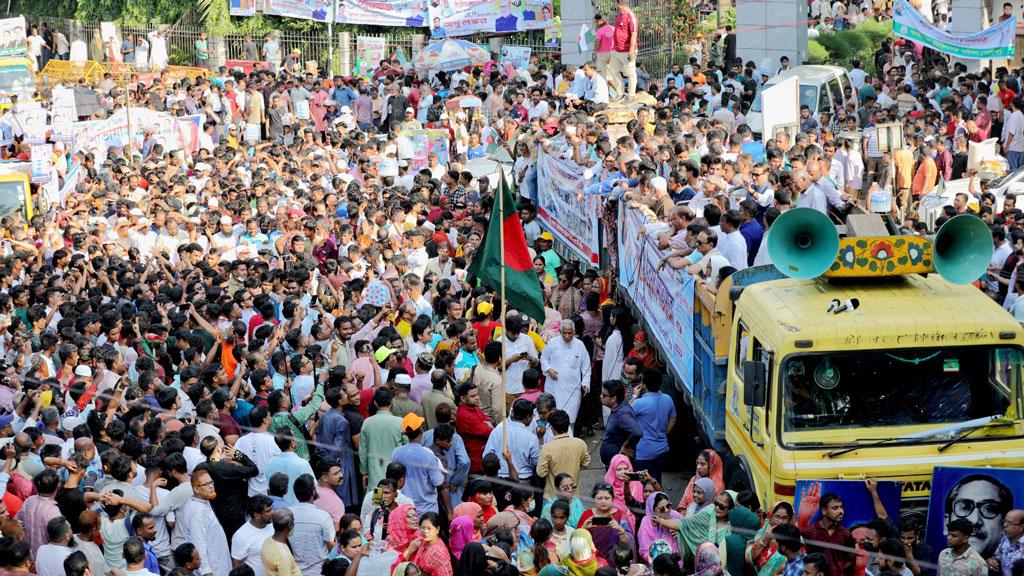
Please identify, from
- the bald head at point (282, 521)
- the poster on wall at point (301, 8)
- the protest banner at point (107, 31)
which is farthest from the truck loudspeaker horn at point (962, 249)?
the protest banner at point (107, 31)

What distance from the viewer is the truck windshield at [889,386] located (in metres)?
9.36

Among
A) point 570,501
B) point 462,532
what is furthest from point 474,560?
point 570,501

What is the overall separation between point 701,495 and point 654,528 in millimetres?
393

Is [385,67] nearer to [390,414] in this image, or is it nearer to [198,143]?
[198,143]

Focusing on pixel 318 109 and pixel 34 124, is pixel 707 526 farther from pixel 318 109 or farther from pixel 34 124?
pixel 318 109

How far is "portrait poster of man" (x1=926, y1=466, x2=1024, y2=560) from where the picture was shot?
8.74m

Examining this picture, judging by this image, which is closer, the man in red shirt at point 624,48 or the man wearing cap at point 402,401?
the man wearing cap at point 402,401

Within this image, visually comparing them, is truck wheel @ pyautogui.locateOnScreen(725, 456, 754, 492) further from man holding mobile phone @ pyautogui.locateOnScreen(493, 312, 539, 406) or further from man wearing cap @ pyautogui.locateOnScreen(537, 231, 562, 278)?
man wearing cap @ pyautogui.locateOnScreen(537, 231, 562, 278)

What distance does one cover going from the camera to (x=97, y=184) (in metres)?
22.6

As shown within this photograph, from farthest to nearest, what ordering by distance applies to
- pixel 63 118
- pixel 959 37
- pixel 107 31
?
pixel 107 31, pixel 63 118, pixel 959 37

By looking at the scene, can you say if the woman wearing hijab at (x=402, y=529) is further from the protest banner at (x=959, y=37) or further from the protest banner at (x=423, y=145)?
the protest banner at (x=959, y=37)

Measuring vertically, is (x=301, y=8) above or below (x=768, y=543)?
above

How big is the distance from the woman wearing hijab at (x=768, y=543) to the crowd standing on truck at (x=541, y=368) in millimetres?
22

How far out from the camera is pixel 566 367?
12.9 m
